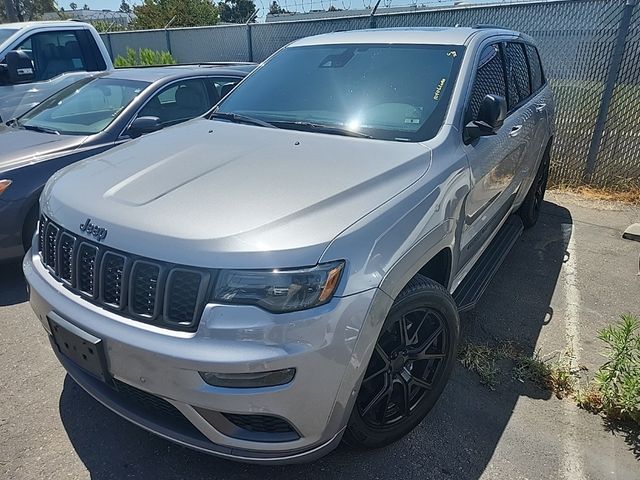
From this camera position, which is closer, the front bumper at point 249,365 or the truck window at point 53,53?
the front bumper at point 249,365

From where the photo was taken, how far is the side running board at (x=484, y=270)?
308 cm

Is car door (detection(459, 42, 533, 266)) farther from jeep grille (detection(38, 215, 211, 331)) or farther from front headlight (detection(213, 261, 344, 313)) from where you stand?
jeep grille (detection(38, 215, 211, 331))

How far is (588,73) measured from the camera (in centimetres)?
636

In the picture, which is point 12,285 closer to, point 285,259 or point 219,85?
point 219,85

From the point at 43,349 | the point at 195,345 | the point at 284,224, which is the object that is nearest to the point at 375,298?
the point at 284,224

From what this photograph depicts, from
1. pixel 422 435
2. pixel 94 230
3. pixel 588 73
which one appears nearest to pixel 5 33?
pixel 94 230

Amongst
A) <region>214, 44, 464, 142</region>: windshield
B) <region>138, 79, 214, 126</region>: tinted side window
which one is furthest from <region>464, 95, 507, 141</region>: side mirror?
<region>138, 79, 214, 126</region>: tinted side window

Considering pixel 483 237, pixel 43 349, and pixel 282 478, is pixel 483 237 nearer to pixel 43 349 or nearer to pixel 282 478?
pixel 282 478

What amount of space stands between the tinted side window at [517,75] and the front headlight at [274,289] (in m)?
2.69

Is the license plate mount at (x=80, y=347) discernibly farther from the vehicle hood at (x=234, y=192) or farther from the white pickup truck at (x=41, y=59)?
the white pickup truck at (x=41, y=59)

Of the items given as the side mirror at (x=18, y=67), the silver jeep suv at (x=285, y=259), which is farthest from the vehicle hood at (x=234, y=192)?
the side mirror at (x=18, y=67)

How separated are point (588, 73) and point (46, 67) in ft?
23.1

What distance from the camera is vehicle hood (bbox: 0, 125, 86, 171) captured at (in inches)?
152

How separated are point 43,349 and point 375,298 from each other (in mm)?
2333
